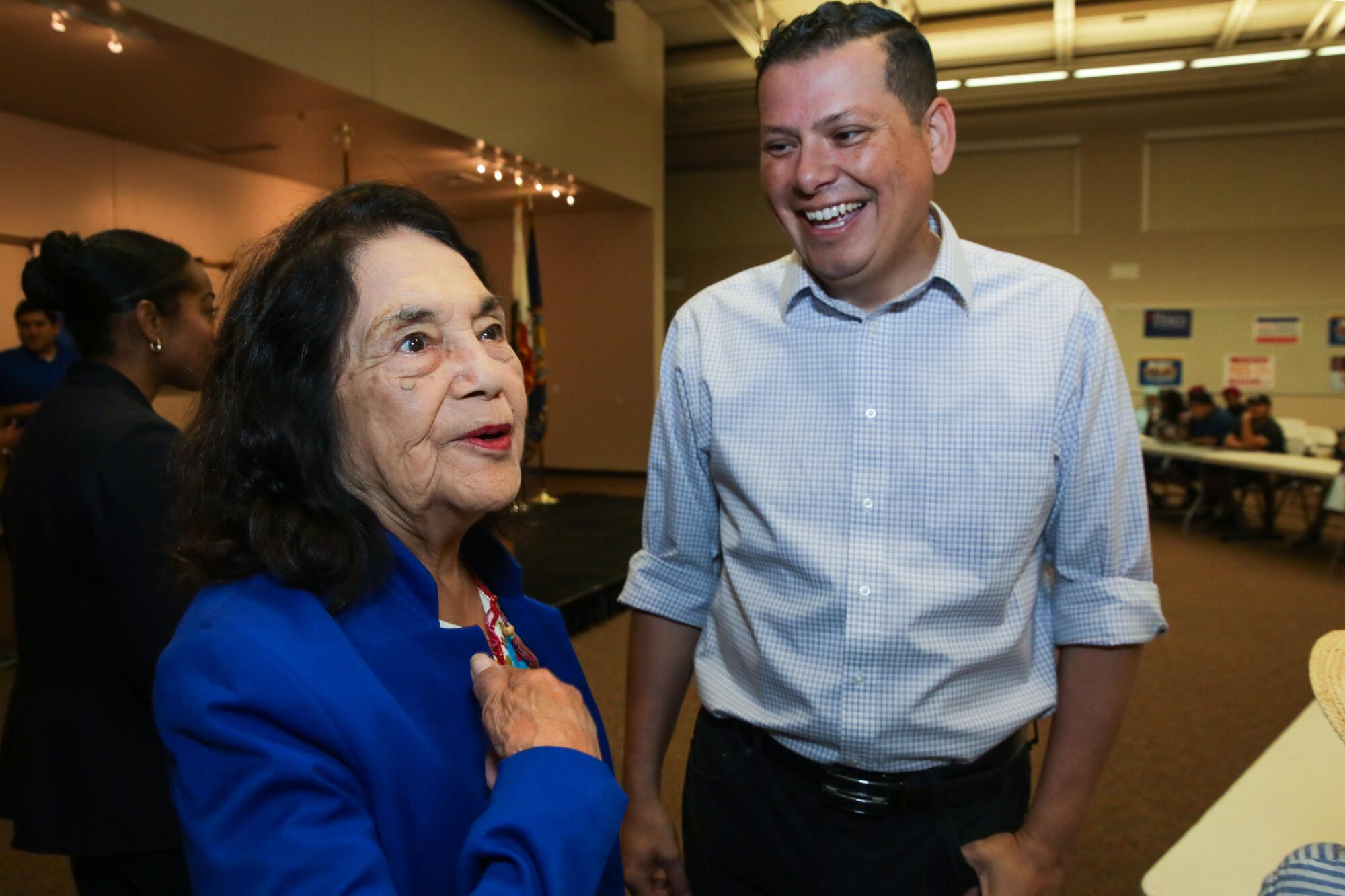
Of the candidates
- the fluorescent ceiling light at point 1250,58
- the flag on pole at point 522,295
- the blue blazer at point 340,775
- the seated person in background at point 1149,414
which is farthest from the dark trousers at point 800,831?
the fluorescent ceiling light at point 1250,58

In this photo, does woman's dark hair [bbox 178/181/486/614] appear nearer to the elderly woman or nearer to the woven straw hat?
the elderly woman

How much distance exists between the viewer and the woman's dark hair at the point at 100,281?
1.74 metres

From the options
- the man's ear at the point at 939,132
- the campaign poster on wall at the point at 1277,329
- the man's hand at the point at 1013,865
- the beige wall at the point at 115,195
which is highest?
the beige wall at the point at 115,195

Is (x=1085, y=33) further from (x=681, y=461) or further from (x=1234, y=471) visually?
(x=681, y=461)

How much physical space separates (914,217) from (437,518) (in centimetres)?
85

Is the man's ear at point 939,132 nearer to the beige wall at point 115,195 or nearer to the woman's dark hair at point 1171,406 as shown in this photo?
the beige wall at point 115,195

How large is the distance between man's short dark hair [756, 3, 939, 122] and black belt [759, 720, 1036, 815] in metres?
0.98

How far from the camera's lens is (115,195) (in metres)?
6.70

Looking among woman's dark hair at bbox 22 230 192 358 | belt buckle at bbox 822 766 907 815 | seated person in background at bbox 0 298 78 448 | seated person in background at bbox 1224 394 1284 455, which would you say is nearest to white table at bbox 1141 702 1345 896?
belt buckle at bbox 822 766 907 815

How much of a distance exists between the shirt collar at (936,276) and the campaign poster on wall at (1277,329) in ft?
39.2

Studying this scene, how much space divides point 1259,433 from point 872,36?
858 cm

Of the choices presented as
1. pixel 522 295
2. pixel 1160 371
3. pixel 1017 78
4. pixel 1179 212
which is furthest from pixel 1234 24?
pixel 522 295

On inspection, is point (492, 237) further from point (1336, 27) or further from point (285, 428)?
point (285, 428)

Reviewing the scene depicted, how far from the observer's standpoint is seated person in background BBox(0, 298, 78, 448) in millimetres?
5062
